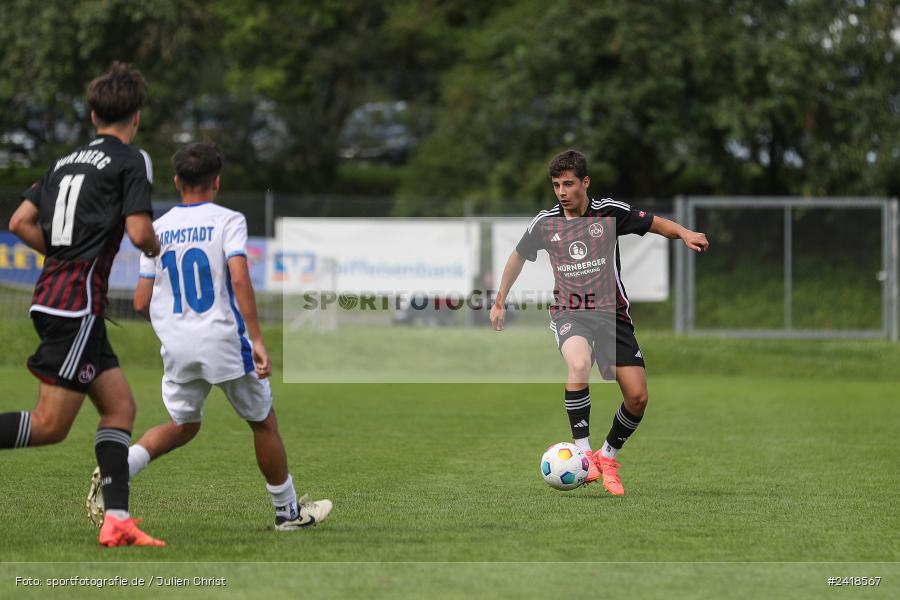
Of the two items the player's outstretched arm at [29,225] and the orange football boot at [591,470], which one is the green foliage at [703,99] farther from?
the player's outstretched arm at [29,225]

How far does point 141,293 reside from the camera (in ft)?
18.9

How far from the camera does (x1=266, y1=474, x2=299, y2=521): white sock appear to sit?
5980 mm

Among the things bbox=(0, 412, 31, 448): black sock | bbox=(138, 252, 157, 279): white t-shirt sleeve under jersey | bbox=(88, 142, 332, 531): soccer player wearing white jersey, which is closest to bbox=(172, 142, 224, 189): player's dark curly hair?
bbox=(88, 142, 332, 531): soccer player wearing white jersey

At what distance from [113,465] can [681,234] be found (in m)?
3.50

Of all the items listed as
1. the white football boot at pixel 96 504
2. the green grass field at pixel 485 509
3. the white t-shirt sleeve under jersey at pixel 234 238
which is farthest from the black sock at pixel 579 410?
the white football boot at pixel 96 504

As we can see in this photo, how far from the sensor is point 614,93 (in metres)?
25.5

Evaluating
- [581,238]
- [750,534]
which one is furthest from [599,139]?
[750,534]

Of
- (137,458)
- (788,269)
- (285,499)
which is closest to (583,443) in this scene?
(285,499)

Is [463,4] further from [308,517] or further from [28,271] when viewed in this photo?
[308,517]

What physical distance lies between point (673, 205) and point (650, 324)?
79.0 inches

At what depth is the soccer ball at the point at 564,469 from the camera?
23.6 ft

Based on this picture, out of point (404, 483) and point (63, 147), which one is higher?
point (63, 147)

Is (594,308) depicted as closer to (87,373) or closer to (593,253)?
(593,253)

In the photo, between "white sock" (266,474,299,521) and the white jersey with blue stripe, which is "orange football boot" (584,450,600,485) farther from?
the white jersey with blue stripe
